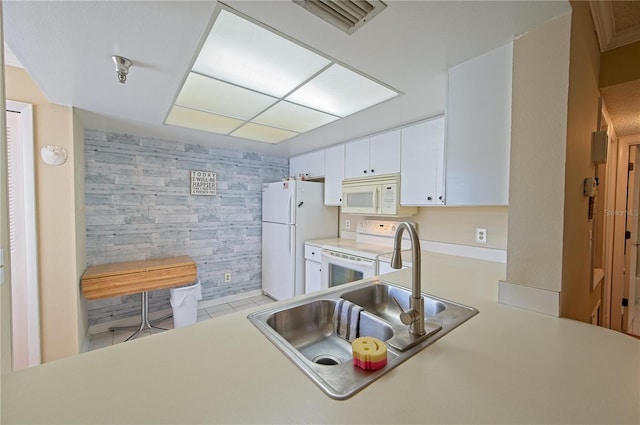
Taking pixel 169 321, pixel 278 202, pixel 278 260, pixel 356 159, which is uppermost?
pixel 356 159

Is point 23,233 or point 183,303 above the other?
point 23,233

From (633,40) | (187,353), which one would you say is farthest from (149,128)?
(633,40)

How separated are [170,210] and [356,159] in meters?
2.32

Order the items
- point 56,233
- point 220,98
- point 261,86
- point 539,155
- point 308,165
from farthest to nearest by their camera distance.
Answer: point 308,165 < point 56,233 < point 220,98 < point 261,86 < point 539,155

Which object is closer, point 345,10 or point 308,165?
point 345,10

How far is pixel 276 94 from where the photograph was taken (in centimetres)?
183

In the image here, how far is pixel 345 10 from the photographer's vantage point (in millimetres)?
1028

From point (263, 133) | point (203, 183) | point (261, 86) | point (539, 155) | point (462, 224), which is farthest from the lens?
point (203, 183)

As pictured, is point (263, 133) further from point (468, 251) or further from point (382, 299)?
point (468, 251)

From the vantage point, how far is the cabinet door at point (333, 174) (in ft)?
10.2

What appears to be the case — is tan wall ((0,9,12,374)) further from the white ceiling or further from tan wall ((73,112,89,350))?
tan wall ((73,112,89,350))

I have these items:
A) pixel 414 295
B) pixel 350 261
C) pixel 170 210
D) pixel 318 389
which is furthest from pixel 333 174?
pixel 318 389

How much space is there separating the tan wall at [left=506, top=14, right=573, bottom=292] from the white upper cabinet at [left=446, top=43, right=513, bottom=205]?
0.23 meters

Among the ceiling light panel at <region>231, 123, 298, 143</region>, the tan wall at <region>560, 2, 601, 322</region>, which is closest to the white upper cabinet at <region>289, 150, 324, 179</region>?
the ceiling light panel at <region>231, 123, 298, 143</region>
